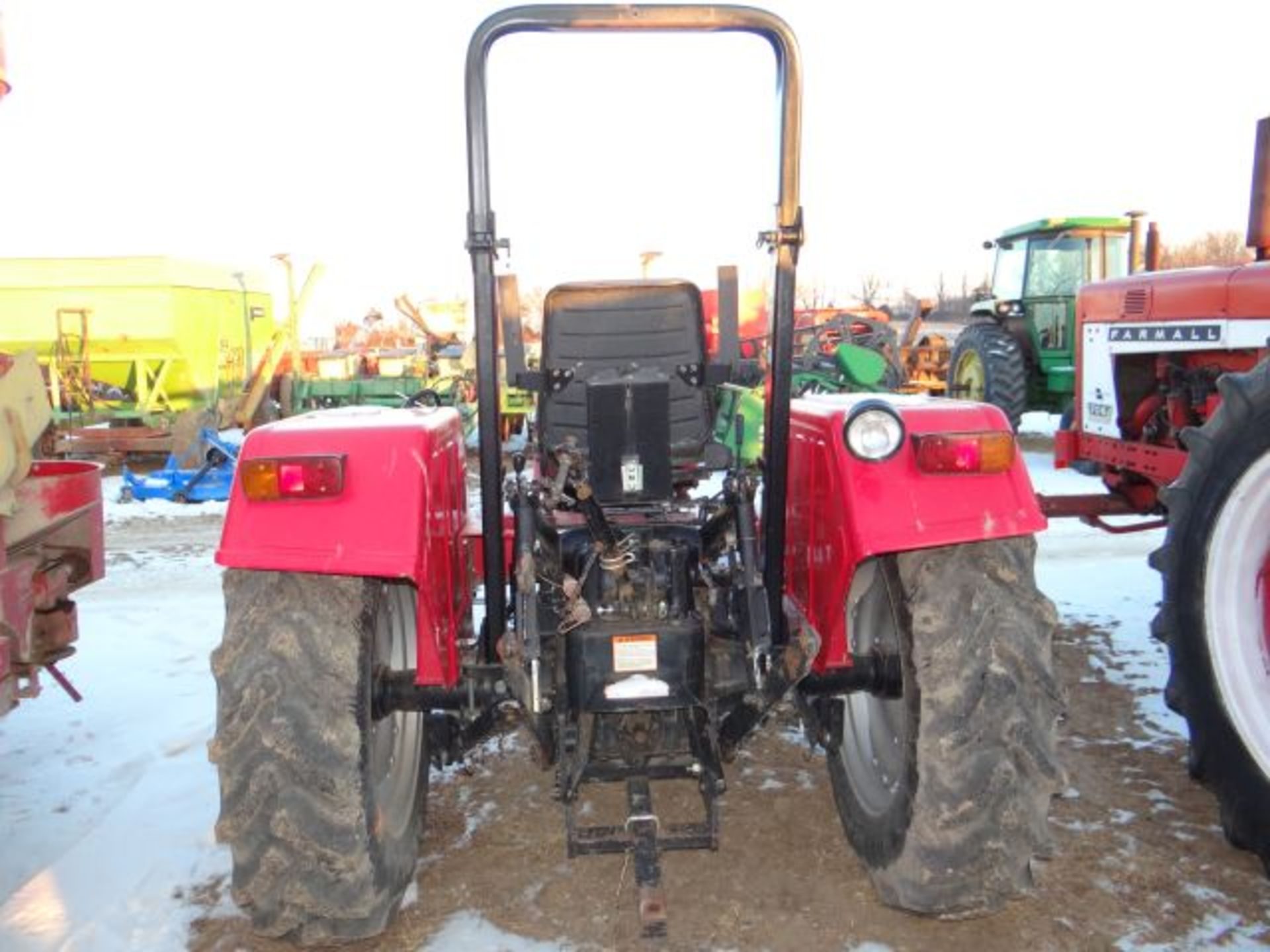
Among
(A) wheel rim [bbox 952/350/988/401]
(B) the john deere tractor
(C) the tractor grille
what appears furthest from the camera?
(A) wheel rim [bbox 952/350/988/401]

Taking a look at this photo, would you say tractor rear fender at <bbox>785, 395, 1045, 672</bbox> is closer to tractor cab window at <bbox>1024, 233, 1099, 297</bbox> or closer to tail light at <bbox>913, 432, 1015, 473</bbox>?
tail light at <bbox>913, 432, 1015, 473</bbox>

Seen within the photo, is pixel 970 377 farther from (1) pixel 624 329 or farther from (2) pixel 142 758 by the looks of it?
(2) pixel 142 758

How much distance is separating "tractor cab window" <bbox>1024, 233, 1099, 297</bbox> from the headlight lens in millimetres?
11340

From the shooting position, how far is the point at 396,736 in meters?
3.34

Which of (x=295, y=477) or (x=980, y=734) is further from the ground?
(x=295, y=477)

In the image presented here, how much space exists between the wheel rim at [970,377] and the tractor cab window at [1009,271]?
2.68ft

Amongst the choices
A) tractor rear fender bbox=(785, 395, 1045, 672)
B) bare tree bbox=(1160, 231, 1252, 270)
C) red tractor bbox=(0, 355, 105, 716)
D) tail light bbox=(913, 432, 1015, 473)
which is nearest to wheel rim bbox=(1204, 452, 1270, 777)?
tractor rear fender bbox=(785, 395, 1045, 672)


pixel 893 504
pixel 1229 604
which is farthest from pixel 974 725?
pixel 1229 604

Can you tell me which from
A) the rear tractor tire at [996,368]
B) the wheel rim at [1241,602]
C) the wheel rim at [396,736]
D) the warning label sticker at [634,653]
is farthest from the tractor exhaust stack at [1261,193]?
the rear tractor tire at [996,368]

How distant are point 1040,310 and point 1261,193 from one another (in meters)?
8.99

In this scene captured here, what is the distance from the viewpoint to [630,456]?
9.21ft

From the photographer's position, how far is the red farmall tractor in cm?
264

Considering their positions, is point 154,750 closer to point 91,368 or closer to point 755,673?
point 755,673

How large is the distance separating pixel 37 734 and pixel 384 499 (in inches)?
108
